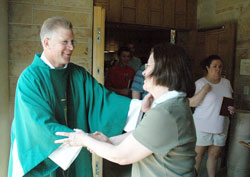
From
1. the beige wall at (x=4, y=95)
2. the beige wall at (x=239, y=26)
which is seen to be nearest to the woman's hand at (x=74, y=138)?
the beige wall at (x=4, y=95)

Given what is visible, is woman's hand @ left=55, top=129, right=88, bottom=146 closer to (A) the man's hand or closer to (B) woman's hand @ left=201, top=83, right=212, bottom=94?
(A) the man's hand

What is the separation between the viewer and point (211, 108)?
2.93 meters

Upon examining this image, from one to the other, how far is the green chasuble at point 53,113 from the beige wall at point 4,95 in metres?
0.91

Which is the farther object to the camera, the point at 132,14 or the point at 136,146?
the point at 132,14

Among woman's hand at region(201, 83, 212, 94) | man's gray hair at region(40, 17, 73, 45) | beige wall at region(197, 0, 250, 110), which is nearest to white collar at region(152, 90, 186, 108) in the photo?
man's gray hair at region(40, 17, 73, 45)

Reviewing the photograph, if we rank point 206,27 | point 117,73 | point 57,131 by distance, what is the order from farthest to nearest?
1. point 206,27
2. point 117,73
3. point 57,131

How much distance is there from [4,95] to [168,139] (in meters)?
2.07

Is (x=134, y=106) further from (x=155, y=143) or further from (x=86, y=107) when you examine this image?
A: (x=155, y=143)

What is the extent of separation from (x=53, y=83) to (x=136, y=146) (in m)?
0.82

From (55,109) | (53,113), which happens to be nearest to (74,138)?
(53,113)

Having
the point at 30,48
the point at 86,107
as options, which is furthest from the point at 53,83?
the point at 30,48

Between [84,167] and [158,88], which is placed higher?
[158,88]

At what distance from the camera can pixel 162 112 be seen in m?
1.13

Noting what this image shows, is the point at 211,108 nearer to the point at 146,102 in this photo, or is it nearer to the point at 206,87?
the point at 206,87
